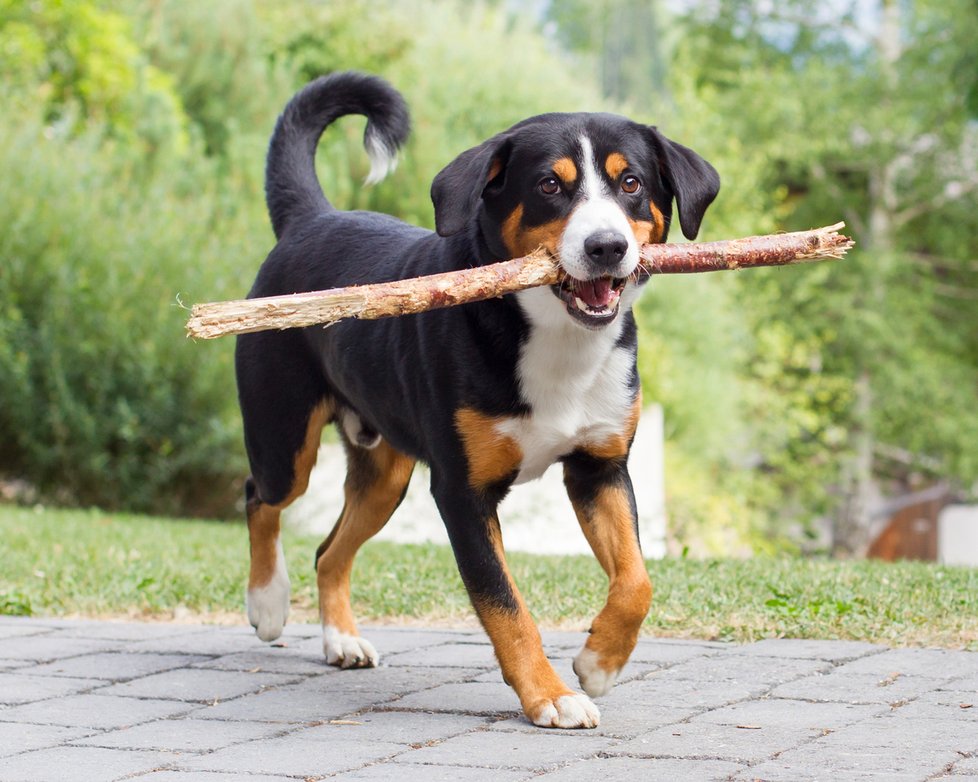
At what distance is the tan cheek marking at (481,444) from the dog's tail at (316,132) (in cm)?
170

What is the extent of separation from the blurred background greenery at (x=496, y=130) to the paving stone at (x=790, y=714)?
7971 millimetres

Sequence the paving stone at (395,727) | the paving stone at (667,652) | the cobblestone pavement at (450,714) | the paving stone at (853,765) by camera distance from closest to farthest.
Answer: the paving stone at (853,765), the cobblestone pavement at (450,714), the paving stone at (395,727), the paving stone at (667,652)

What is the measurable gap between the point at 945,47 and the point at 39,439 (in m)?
18.3

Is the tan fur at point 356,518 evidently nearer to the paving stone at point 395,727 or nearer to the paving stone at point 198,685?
the paving stone at point 198,685

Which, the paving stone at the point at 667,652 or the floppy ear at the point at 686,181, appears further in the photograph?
the paving stone at the point at 667,652

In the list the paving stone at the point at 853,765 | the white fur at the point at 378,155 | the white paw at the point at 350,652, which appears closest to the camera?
the paving stone at the point at 853,765

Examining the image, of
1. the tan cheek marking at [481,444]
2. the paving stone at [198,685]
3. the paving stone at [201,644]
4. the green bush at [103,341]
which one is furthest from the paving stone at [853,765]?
the green bush at [103,341]

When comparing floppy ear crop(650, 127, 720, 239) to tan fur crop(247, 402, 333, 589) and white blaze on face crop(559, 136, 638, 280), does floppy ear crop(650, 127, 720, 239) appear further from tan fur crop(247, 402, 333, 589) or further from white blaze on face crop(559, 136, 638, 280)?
tan fur crop(247, 402, 333, 589)

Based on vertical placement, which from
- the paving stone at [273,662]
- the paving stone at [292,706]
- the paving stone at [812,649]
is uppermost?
the paving stone at [812,649]

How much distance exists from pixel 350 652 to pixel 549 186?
1.74 m

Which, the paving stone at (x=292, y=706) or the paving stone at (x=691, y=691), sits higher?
the paving stone at (x=691, y=691)

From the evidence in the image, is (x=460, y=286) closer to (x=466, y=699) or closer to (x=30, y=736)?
(x=466, y=699)

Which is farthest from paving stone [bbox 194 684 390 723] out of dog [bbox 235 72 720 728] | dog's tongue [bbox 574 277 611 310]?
dog's tongue [bbox 574 277 611 310]

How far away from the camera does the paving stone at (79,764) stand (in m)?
3.08
